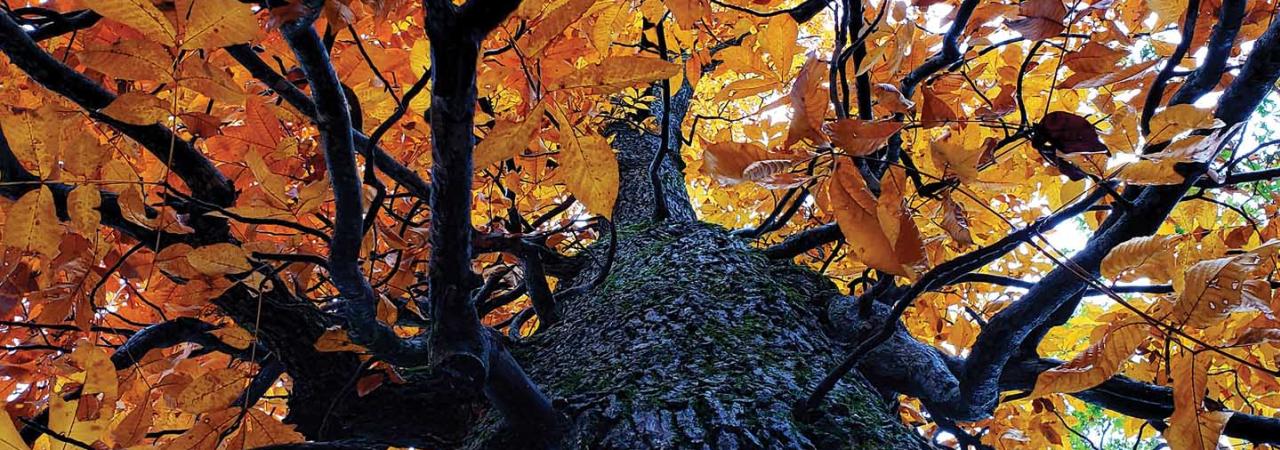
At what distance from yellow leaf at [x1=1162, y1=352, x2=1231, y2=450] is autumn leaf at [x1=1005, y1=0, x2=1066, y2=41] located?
1.65ft

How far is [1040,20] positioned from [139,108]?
4.12ft

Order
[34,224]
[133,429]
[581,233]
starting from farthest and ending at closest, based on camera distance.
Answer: [581,233] → [133,429] → [34,224]

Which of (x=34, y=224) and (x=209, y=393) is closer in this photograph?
(x=34, y=224)

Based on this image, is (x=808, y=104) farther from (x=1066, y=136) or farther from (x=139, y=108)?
(x=139, y=108)

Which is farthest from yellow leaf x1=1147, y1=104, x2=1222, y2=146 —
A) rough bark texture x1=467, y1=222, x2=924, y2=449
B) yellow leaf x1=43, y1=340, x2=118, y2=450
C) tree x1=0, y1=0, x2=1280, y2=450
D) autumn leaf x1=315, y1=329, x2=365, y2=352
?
yellow leaf x1=43, y1=340, x2=118, y2=450

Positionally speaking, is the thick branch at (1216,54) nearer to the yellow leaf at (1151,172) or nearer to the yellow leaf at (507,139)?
the yellow leaf at (1151,172)

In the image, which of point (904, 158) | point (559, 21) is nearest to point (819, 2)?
point (904, 158)

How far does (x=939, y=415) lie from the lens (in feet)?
6.16

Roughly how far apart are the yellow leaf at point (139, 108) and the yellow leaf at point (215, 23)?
0.56 ft

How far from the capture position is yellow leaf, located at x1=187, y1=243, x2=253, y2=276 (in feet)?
3.49

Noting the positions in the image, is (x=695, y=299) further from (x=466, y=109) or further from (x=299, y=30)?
(x=299, y=30)

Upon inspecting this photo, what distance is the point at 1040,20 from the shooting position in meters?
0.97

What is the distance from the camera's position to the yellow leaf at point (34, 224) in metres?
0.94

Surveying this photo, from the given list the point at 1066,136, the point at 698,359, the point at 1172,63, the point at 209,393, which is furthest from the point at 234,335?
the point at 1172,63
